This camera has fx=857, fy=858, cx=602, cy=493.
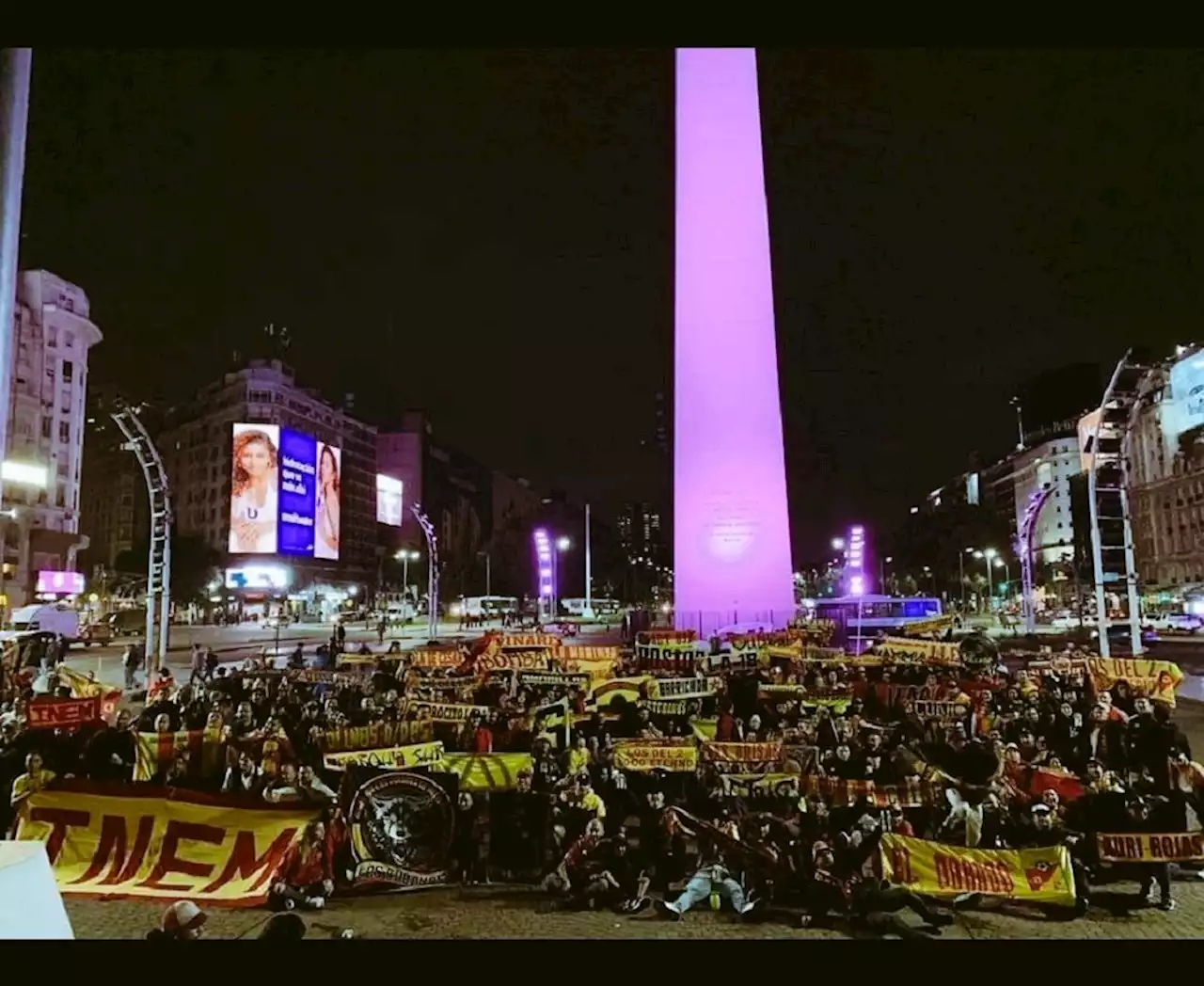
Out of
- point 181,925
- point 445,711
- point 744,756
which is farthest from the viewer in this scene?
point 445,711

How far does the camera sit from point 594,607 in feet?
63.9

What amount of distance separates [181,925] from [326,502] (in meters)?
9.93

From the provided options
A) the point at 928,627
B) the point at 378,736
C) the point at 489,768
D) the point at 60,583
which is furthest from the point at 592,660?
the point at 60,583

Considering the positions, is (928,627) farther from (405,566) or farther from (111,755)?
(111,755)

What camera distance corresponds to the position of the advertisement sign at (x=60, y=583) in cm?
1028

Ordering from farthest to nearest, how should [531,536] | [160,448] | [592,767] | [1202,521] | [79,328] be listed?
[531,536]
[160,448]
[79,328]
[1202,521]
[592,767]

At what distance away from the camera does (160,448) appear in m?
13.1

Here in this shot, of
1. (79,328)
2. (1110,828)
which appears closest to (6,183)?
(79,328)

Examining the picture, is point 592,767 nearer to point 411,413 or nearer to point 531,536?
point 411,413

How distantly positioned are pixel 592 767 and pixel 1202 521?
7.40 m

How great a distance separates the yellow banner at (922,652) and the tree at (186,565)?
34.3 feet

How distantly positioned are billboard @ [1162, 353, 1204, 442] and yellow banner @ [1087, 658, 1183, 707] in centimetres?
264

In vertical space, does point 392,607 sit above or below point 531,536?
below

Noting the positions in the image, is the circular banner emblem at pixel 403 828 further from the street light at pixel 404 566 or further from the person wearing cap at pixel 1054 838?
the street light at pixel 404 566
